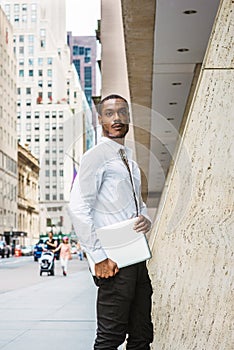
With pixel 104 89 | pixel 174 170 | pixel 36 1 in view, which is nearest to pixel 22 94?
pixel 36 1

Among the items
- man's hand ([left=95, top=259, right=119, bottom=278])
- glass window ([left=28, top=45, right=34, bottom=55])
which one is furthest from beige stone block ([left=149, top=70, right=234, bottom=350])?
glass window ([left=28, top=45, right=34, bottom=55])

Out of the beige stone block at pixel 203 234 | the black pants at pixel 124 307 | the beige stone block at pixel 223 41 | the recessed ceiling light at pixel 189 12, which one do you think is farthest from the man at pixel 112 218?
the recessed ceiling light at pixel 189 12

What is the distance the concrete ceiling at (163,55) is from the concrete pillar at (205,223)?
2.48 metres

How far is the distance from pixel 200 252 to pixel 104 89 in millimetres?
16374

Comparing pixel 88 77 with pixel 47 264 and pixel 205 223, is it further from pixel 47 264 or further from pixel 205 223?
pixel 205 223

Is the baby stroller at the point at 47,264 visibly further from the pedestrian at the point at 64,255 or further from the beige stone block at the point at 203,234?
the beige stone block at the point at 203,234

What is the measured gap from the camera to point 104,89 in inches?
775

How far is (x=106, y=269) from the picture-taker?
10.6ft

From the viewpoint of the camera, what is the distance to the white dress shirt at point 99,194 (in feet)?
10.6

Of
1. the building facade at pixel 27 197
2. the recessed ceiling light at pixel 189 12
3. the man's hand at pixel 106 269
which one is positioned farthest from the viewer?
the building facade at pixel 27 197

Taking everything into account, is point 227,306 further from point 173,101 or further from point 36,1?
point 36,1

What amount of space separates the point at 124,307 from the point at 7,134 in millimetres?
93082

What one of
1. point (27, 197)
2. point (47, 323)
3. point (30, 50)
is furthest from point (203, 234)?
point (30, 50)

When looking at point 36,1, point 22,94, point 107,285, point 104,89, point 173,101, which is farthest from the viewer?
point 36,1
